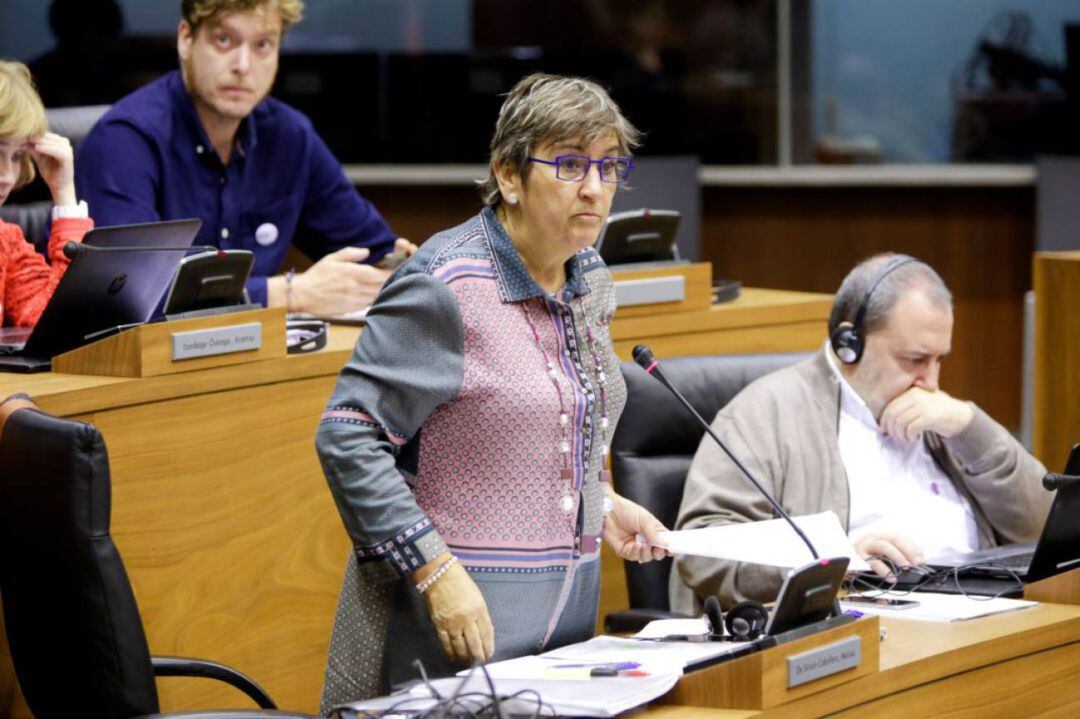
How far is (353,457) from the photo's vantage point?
6.13 ft

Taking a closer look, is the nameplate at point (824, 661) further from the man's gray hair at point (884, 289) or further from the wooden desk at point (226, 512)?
the wooden desk at point (226, 512)

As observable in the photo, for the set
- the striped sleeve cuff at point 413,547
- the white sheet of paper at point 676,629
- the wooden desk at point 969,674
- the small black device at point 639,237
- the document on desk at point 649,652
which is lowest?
the wooden desk at point 969,674

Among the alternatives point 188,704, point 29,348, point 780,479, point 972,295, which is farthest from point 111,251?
point 972,295

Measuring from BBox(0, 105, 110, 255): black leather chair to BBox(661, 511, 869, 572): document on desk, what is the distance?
1712 mm

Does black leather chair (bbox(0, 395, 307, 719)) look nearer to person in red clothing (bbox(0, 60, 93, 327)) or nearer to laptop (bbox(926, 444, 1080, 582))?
person in red clothing (bbox(0, 60, 93, 327))

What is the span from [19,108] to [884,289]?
1.41 metres

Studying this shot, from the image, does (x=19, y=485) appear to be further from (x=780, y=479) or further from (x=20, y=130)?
(x=780, y=479)

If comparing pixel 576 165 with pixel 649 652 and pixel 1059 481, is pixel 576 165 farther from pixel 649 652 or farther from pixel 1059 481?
pixel 1059 481

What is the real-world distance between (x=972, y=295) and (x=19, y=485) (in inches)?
178

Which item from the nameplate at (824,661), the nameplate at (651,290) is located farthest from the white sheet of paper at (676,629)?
Result: the nameplate at (651,290)

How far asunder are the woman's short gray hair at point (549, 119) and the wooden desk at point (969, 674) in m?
0.67

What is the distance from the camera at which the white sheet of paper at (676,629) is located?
2.08 m

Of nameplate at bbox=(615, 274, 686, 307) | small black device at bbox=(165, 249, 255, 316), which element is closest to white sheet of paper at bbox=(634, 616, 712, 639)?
small black device at bbox=(165, 249, 255, 316)

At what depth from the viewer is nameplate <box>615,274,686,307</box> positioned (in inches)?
127
